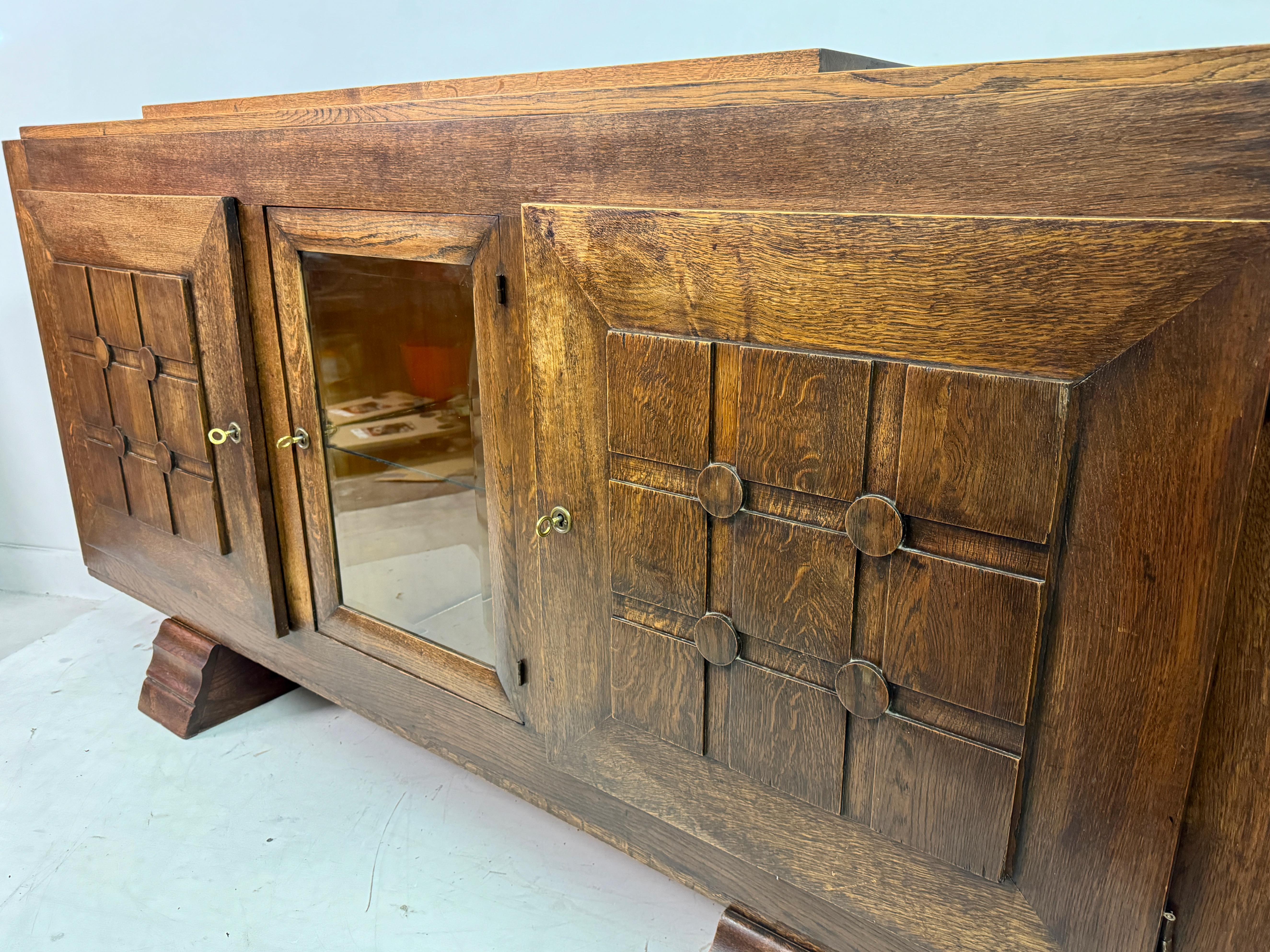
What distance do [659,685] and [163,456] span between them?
0.73 metres

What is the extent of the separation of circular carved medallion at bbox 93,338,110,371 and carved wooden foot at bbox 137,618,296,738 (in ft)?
1.24

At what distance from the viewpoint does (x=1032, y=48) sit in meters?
1.02

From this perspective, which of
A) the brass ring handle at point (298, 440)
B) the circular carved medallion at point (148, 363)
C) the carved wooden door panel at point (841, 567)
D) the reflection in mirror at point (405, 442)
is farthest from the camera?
the circular carved medallion at point (148, 363)

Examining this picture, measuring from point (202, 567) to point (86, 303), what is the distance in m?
0.35

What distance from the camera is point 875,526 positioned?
589 millimetres

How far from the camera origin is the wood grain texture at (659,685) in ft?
2.36

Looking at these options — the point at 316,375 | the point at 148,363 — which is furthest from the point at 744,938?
the point at 148,363

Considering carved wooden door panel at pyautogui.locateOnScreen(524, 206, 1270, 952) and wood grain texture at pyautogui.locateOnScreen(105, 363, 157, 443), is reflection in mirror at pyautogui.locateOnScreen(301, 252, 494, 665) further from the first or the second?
wood grain texture at pyautogui.locateOnScreen(105, 363, 157, 443)

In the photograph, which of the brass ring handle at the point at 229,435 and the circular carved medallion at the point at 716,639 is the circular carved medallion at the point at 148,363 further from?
the circular carved medallion at the point at 716,639

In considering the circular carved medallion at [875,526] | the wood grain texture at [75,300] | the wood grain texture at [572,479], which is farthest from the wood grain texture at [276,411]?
the circular carved medallion at [875,526]

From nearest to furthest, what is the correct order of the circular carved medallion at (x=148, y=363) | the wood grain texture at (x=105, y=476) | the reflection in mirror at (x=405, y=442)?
1. the reflection in mirror at (x=405, y=442)
2. the circular carved medallion at (x=148, y=363)
3. the wood grain texture at (x=105, y=476)

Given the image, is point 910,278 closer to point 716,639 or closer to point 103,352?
point 716,639

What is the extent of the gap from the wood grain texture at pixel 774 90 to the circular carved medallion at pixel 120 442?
1.36ft

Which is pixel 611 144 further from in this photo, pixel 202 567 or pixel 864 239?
pixel 202 567
